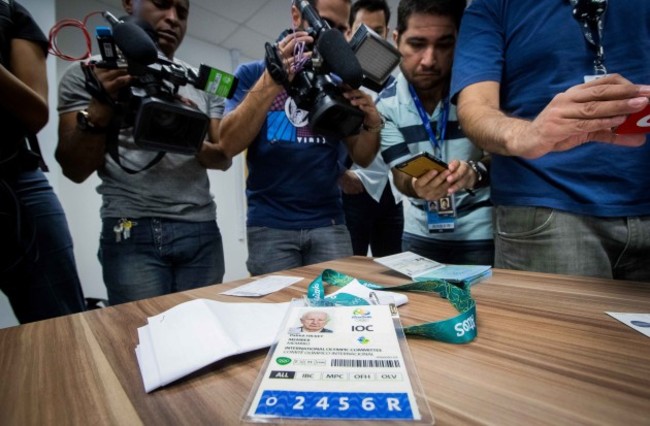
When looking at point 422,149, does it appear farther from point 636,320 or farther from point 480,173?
point 636,320

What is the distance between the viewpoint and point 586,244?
626 mm

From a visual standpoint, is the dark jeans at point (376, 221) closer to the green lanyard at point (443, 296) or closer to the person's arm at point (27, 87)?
the green lanyard at point (443, 296)

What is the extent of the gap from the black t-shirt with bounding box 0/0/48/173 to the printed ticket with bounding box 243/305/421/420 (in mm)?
760

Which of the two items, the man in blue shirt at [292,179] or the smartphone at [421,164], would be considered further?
the man in blue shirt at [292,179]

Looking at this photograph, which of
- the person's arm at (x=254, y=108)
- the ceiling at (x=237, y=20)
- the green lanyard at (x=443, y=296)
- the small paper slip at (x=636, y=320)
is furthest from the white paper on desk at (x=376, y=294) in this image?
the ceiling at (x=237, y=20)

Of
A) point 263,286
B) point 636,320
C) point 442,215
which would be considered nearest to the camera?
point 636,320

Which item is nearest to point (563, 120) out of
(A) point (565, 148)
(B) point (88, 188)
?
(A) point (565, 148)

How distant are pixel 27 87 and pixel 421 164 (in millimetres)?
852

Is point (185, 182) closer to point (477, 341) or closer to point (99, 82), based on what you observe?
point (99, 82)

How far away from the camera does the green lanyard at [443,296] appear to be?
33cm

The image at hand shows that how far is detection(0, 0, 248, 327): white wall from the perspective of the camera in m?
1.72

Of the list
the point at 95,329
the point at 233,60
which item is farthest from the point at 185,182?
the point at 233,60

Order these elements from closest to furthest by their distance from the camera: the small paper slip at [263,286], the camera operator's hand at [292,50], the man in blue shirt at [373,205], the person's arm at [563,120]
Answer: the person's arm at [563,120]
the small paper slip at [263,286]
the camera operator's hand at [292,50]
the man in blue shirt at [373,205]

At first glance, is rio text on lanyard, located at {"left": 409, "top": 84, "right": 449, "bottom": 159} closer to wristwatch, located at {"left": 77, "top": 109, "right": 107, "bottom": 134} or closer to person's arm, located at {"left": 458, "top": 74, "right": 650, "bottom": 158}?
person's arm, located at {"left": 458, "top": 74, "right": 650, "bottom": 158}
